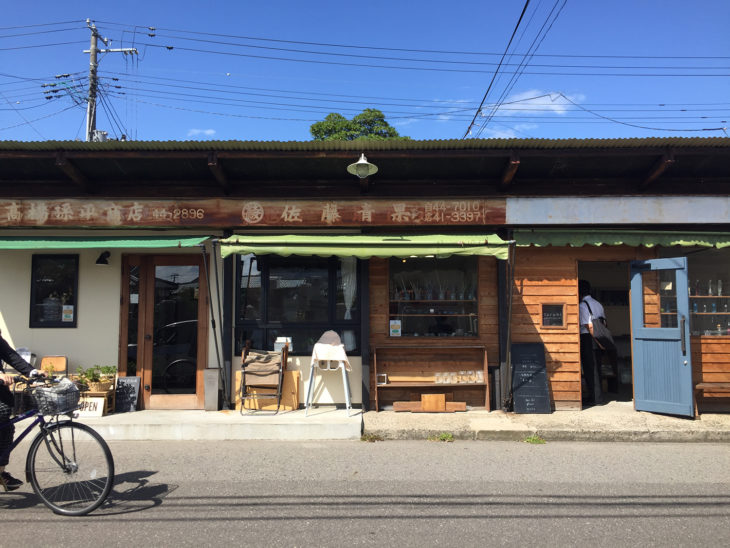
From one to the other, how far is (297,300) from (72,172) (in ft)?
12.6

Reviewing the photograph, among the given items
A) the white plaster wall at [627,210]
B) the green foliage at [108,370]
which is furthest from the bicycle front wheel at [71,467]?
the white plaster wall at [627,210]

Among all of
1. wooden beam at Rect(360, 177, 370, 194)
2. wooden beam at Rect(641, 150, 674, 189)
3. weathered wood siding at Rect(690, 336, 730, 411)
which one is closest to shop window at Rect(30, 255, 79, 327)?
wooden beam at Rect(360, 177, 370, 194)

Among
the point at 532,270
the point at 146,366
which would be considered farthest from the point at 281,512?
the point at 532,270

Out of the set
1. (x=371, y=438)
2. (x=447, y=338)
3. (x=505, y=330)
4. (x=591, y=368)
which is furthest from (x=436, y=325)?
(x=591, y=368)

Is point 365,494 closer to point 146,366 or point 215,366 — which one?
point 215,366

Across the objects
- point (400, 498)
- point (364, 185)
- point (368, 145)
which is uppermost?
point (368, 145)

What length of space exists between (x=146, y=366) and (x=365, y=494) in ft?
16.2

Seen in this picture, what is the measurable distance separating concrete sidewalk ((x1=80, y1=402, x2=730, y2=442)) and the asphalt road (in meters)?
0.34

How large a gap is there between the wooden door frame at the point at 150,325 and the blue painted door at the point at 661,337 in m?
6.66

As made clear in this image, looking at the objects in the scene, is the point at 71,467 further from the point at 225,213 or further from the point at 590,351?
the point at 590,351

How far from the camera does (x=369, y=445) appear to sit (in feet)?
20.9

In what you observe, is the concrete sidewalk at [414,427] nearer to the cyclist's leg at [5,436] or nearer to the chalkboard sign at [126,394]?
the chalkboard sign at [126,394]

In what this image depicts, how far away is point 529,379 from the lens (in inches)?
→ 297

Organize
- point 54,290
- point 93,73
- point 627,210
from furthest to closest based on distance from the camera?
1. point 93,73
2. point 54,290
3. point 627,210
